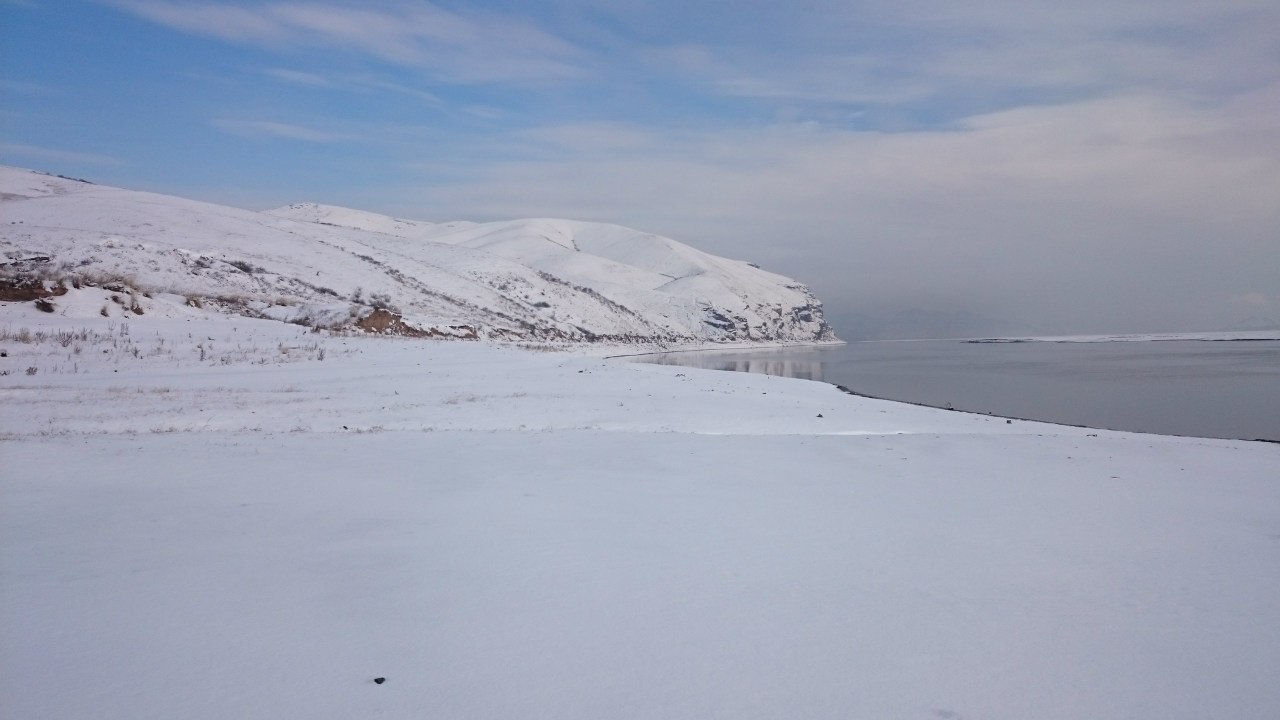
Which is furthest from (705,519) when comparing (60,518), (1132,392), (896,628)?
(1132,392)

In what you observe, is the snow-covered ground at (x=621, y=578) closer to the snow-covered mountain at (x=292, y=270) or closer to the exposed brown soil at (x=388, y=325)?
the exposed brown soil at (x=388, y=325)

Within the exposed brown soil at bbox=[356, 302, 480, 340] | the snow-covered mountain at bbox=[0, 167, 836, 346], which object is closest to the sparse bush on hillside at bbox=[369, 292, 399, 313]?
the snow-covered mountain at bbox=[0, 167, 836, 346]

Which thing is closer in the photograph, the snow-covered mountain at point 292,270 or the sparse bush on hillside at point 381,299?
the snow-covered mountain at point 292,270

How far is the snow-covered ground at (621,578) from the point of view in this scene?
3.42 m

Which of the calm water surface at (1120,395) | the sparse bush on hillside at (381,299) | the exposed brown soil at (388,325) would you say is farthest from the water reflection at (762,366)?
the sparse bush on hillside at (381,299)

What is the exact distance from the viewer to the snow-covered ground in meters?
3.42

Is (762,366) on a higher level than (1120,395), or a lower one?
higher

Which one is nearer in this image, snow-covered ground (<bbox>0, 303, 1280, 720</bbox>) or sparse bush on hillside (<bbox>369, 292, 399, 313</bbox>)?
snow-covered ground (<bbox>0, 303, 1280, 720</bbox>)

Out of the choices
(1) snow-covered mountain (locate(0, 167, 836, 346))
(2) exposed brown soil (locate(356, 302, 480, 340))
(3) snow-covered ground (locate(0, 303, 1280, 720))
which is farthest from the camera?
(1) snow-covered mountain (locate(0, 167, 836, 346))

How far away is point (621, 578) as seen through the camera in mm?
4840

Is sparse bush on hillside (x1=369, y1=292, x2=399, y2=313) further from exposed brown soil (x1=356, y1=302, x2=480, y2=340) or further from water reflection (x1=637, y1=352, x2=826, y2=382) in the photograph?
water reflection (x1=637, y1=352, x2=826, y2=382)

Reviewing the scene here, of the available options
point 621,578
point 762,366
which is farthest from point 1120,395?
point 621,578

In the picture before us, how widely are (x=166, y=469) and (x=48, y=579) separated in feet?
11.8

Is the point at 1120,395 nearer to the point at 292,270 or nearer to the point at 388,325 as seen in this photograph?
the point at 388,325
